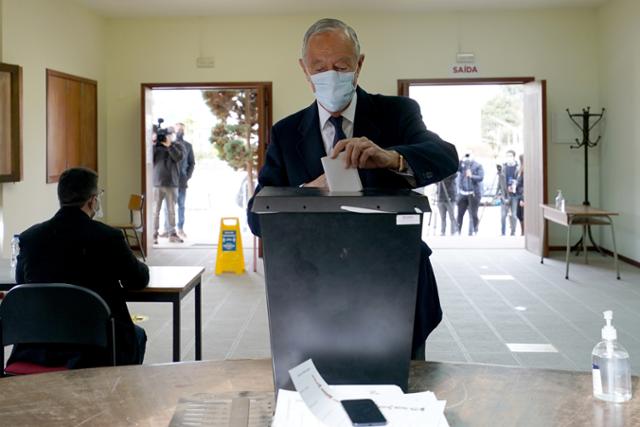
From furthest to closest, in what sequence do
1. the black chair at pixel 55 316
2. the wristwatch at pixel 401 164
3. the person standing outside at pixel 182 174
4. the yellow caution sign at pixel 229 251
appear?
the person standing outside at pixel 182 174 < the yellow caution sign at pixel 229 251 < the black chair at pixel 55 316 < the wristwatch at pixel 401 164

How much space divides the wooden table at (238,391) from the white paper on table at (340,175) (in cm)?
36

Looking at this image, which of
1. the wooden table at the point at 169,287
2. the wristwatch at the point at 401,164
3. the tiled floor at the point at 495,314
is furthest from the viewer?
the tiled floor at the point at 495,314

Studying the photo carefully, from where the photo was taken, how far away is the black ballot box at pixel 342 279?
2.69 feet

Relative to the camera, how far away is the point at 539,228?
784 cm

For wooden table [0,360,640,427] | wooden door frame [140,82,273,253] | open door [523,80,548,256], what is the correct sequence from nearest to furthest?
wooden table [0,360,640,427] → open door [523,80,548,256] → wooden door frame [140,82,273,253]

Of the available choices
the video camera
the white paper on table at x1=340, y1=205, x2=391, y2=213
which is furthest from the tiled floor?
the white paper on table at x1=340, y1=205, x2=391, y2=213

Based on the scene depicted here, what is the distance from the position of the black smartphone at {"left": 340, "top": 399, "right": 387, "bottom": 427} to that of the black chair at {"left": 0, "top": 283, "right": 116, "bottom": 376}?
1.56m

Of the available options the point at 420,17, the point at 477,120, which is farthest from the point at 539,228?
the point at 477,120

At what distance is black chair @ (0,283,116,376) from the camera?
2.17m

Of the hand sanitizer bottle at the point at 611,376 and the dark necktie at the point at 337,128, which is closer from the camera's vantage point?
the hand sanitizer bottle at the point at 611,376

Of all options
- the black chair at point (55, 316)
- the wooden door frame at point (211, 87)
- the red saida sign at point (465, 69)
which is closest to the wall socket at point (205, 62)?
the wooden door frame at point (211, 87)

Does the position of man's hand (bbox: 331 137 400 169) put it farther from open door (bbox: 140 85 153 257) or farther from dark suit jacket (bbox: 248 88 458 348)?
open door (bbox: 140 85 153 257)

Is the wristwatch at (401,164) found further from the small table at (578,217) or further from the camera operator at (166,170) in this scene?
the camera operator at (166,170)

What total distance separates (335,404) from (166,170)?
28.1 feet
